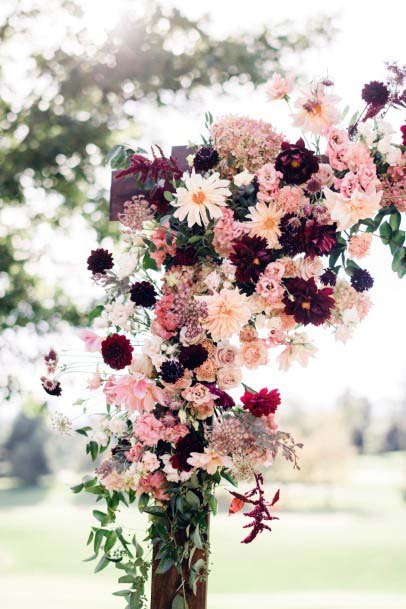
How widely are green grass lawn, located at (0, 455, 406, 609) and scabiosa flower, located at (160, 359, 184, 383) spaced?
450cm

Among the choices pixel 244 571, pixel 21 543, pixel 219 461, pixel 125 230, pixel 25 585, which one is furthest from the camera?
pixel 21 543

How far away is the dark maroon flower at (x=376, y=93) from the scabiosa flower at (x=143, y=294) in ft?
2.39

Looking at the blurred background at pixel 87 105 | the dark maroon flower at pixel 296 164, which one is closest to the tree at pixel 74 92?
the blurred background at pixel 87 105

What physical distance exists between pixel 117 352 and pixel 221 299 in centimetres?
28

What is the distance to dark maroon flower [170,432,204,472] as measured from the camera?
5.14 ft

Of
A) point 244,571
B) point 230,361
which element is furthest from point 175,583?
point 244,571

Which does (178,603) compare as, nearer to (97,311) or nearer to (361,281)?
(97,311)

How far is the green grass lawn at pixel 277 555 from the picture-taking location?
6145mm

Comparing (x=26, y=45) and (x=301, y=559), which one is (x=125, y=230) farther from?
(x=301, y=559)

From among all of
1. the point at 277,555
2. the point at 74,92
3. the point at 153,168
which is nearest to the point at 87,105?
the point at 74,92

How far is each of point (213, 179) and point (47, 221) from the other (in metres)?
4.07

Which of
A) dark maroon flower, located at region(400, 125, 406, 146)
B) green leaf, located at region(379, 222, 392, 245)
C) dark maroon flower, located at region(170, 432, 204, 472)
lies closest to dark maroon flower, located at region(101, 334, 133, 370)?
dark maroon flower, located at region(170, 432, 204, 472)

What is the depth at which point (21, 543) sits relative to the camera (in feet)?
29.5

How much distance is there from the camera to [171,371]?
157 cm
